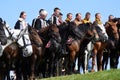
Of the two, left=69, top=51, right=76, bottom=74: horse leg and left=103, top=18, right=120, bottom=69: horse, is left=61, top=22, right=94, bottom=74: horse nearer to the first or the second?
left=69, top=51, right=76, bottom=74: horse leg

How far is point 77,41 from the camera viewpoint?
27.8 m

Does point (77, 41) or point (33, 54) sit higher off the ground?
point (77, 41)

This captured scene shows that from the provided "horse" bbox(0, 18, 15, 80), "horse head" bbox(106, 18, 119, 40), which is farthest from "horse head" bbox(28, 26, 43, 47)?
"horse head" bbox(106, 18, 119, 40)

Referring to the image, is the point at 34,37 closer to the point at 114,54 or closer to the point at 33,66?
the point at 33,66

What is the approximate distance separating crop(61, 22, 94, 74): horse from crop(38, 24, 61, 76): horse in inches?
24.7

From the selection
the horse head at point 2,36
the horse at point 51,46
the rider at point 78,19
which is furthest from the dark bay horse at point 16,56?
the rider at point 78,19

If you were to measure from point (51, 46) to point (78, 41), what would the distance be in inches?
53.4

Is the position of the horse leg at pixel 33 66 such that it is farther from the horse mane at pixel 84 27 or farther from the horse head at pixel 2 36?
the horse mane at pixel 84 27

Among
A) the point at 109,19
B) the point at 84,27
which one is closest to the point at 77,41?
the point at 84,27

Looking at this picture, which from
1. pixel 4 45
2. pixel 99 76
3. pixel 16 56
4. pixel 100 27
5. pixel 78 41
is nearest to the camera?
pixel 99 76

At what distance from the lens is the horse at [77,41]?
2766cm

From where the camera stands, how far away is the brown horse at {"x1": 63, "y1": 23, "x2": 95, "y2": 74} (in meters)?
27.7

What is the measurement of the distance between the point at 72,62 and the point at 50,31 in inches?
63.7

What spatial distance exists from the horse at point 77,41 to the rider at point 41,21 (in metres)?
1.14
